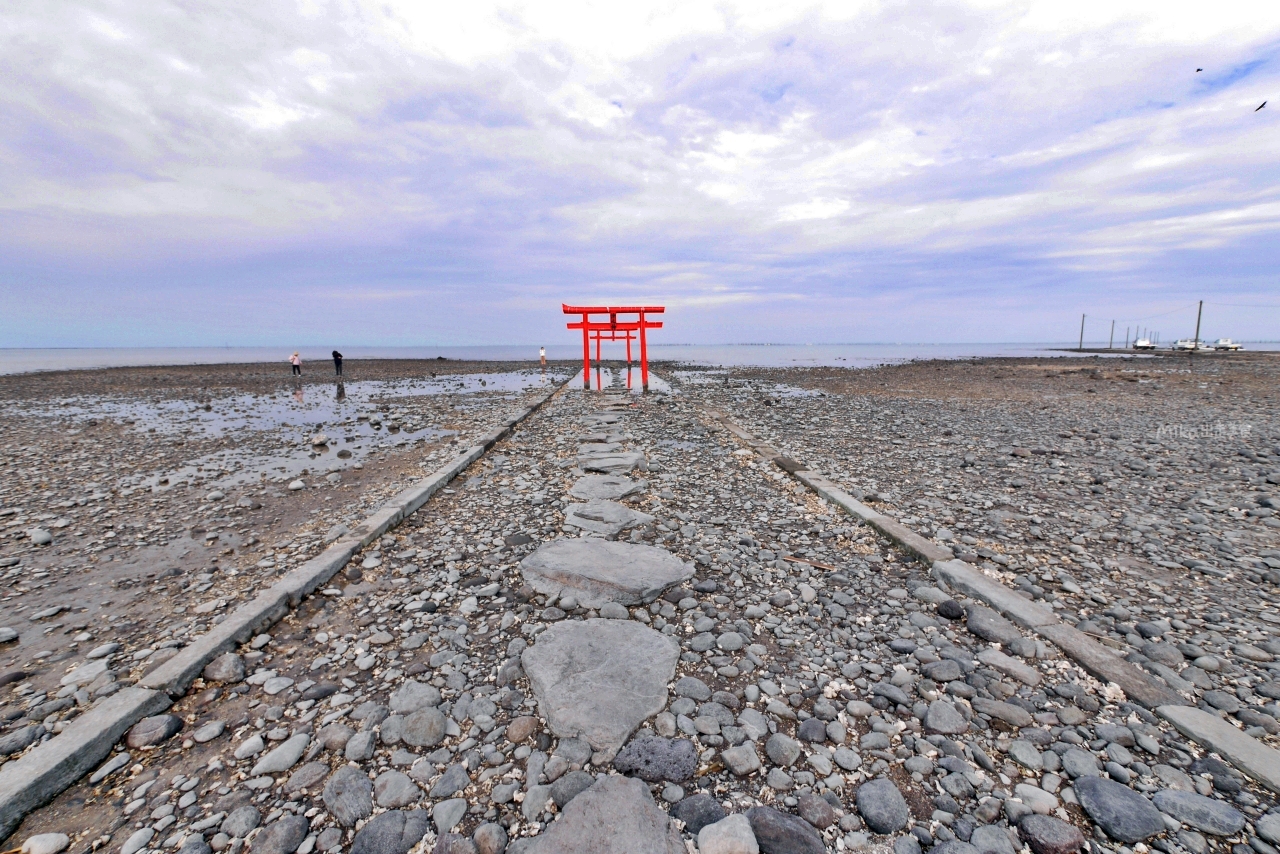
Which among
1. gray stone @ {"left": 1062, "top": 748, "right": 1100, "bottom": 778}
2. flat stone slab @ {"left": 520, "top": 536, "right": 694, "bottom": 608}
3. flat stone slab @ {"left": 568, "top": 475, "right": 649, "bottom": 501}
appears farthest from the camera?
flat stone slab @ {"left": 568, "top": 475, "right": 649, "bottom": 501}

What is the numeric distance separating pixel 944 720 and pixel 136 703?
14.6 ft

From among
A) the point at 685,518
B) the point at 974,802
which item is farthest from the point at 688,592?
the point at 974,802

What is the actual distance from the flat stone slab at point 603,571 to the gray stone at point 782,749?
1613 mm

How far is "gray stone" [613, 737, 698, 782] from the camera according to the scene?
2.47 meters

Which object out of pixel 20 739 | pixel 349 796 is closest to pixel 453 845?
pixel 349 796

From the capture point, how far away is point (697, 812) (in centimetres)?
226

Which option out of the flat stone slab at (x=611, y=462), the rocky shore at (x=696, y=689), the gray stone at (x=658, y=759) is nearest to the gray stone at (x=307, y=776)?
the rocky shore at (x=696, y=689)

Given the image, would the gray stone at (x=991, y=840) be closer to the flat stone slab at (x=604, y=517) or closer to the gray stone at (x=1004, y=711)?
the gray stone at (x=1004, y=711)

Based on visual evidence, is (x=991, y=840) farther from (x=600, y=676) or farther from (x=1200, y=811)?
(x=600, y=676)

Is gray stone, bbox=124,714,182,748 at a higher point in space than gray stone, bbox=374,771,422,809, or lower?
higher

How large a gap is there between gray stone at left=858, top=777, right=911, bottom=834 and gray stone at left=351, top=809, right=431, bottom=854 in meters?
1.91

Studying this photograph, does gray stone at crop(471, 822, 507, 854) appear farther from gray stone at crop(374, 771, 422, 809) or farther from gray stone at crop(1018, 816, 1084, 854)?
gray stone at crop(1018, 816, 1084, 854)

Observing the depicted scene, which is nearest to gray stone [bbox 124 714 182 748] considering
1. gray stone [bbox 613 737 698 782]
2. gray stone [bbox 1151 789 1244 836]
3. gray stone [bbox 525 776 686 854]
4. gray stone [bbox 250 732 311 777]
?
gray stone [bbox 250 732 311 777]

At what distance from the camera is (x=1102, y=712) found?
9.41 feet
